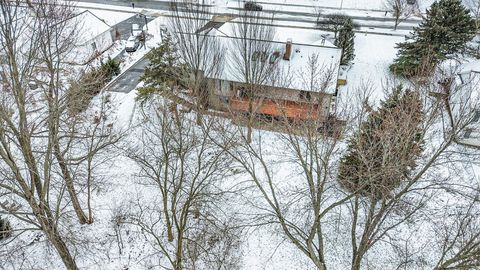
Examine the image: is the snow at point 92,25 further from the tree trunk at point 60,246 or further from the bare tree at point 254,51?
the tree trunk at point 60,246

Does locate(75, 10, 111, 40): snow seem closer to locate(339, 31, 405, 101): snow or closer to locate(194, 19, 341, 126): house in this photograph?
locate(194, 19, 341, 126): house

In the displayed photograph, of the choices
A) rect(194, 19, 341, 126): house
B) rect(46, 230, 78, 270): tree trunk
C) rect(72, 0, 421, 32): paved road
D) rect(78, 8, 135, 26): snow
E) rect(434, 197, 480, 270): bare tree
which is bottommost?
rect(46, 230, 78, 270): tree trunk

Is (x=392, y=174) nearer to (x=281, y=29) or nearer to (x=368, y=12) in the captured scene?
(x=281, y=29)

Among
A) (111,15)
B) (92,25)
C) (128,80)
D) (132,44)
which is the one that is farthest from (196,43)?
(111,15)

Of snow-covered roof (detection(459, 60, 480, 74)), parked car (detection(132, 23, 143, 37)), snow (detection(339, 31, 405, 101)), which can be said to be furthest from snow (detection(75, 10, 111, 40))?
snow-covered roof (detection(459, 60, 480, 74))

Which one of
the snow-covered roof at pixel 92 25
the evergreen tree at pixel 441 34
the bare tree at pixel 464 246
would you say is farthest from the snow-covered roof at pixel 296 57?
the snow-covered roof at pixel 92 25

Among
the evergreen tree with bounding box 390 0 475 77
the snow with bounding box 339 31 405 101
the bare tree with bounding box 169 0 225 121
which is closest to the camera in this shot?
the bare tree with bounding box 169 0 225 121

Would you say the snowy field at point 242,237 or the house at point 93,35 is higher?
the house at point 93,35

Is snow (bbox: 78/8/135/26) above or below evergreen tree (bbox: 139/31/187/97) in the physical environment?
above

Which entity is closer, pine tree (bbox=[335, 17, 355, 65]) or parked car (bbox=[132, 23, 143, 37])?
pine tree (bbox=[335, 17, 355, 65])
